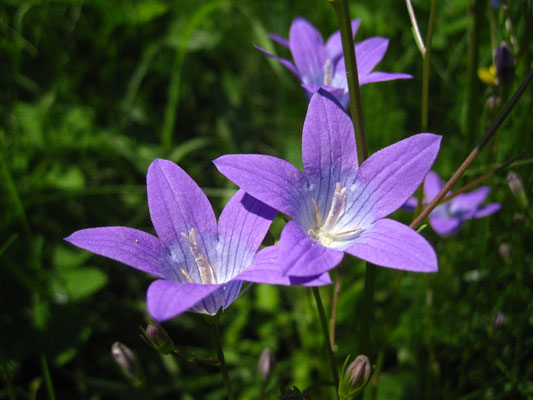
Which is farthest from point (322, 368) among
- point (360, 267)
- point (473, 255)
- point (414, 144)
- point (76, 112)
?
point (76, 112)

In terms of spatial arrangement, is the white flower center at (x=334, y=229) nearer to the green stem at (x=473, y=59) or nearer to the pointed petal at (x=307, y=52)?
the pointed petal at (x=307, y=52)

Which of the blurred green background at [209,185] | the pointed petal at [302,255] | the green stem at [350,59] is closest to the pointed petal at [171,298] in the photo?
the pointed petal at [302,255]

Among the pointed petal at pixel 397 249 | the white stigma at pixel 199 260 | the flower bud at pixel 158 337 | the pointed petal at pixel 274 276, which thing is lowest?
the flower bud at pixel 158 337

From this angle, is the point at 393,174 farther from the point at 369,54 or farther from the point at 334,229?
the point at 369,54

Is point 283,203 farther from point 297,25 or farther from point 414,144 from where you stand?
point 297,25

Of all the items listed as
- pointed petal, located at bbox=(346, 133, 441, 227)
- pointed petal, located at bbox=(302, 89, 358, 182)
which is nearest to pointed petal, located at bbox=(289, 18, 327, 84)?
pointed petal, located at bbox=(302, 89, 358, 182)

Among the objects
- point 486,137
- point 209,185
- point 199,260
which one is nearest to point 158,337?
point 199,260
